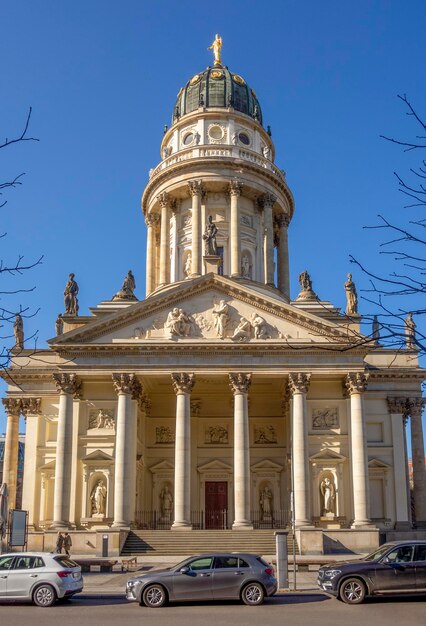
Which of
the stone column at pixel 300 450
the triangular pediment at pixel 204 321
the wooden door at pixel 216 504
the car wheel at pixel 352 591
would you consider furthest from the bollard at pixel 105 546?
the car wheel at pixel 352 591

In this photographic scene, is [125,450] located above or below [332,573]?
above

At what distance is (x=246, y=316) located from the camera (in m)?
45.4

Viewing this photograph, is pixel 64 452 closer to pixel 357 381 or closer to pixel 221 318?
pixel 221 318

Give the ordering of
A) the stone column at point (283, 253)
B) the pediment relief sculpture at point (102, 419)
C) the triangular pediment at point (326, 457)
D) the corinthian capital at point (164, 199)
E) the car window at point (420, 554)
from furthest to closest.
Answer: the stone column at point (283, 253) → the corinthian capital at point (164, 199) → the pediment relief sculpture at point (102, 419) → the triangular pediment at point (326, 457) → the car window at point (420, 554)

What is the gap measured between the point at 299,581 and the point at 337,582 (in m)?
7.11

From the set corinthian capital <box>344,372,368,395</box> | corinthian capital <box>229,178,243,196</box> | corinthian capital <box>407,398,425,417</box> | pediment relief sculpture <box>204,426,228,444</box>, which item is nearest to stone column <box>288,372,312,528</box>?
corinthian capital <box>344,372,368,395</box>

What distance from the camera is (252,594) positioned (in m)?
21.1

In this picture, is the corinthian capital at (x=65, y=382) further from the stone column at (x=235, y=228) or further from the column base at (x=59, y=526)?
the stone column at (x=235, y=228)

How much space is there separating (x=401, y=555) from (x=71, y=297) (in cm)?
3341

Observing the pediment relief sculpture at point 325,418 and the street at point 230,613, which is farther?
the pediment relief sculpture at point 325,418

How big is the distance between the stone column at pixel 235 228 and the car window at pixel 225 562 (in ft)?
125

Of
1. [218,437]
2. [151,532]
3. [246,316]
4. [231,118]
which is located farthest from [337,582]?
[231,118]

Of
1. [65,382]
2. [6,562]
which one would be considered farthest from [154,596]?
[65,382]

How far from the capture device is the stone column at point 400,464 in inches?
1852
